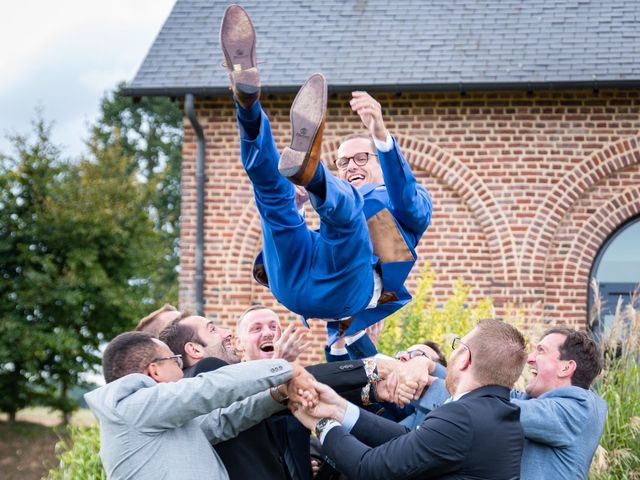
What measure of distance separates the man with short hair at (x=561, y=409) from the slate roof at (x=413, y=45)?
22.4 ft

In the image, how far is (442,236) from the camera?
11.4 m

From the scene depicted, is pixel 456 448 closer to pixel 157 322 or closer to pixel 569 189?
pixel 157 322

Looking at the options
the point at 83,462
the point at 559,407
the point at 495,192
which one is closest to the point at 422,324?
the point at 83,462

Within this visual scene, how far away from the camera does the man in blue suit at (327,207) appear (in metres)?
4.02

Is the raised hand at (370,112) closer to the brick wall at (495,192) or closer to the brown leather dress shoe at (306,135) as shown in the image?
the brown leather dress shoe at (306,135)

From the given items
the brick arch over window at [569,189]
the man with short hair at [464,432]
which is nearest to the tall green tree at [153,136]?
the brick arch over window at [569,189]

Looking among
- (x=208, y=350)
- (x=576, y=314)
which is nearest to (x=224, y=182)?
(x=576, y=314)

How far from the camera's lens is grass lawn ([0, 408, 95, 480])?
605 inches

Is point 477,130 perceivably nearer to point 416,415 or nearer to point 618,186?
point 618,186

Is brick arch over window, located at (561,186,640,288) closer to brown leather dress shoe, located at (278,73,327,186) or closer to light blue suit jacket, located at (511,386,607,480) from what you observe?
light blue suit jacket, located at (511,386,607,480)

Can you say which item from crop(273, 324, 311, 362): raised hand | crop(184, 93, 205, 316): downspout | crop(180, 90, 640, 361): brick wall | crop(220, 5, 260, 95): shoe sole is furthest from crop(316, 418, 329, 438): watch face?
crop(184, 93, 205, 316): downspout

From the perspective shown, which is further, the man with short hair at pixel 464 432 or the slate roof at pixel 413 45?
the slate roof at pixel 413 45

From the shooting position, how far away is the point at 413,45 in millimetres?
11906

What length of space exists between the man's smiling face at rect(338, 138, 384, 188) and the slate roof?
6.37 metres
